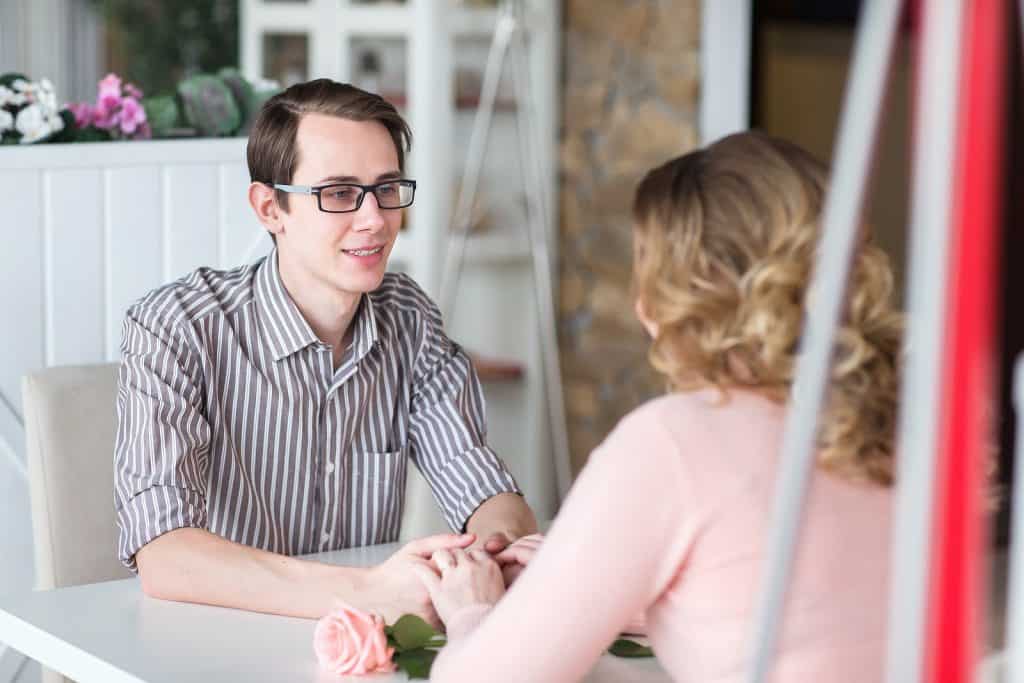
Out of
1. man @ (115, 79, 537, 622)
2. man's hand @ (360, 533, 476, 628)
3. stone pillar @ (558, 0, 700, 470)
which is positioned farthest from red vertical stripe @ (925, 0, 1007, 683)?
stone pillar @ (558, 0, 700, 470)

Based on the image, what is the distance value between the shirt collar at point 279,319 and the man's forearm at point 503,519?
27 cm

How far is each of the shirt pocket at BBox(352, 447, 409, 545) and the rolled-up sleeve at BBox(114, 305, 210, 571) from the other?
0.78 feet

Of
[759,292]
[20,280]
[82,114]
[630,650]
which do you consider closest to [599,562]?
[759,292]

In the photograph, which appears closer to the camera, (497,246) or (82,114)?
(82,114)

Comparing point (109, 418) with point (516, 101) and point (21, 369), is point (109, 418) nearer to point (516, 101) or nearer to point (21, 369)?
point (21, 369)

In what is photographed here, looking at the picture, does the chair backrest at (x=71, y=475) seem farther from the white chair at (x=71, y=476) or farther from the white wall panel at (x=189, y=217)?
the white wall panel at (x=189, y=217)

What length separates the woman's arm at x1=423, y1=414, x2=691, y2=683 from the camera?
3.92 ft

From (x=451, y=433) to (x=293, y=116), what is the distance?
1.58 ft

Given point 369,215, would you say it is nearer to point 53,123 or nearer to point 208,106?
point 53,123

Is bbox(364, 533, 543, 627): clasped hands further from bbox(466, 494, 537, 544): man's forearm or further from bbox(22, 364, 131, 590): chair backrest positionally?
bbox(22, 364, 131, 590): chair backrest

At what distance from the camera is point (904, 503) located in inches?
33.5

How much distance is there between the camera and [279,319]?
204 cm

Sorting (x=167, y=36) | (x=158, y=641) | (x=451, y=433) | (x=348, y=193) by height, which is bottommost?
(x=158, y=641)

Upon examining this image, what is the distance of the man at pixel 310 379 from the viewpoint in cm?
191
